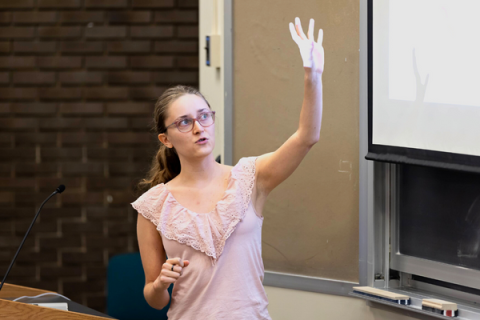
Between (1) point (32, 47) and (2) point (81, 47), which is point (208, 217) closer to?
(2) point (81, 47)

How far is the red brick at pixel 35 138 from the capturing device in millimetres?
3404

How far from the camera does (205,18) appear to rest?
8.73 ft

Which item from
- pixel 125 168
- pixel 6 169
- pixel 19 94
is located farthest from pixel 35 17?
pixel 125 168

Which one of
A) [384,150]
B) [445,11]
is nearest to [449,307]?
[384,150]

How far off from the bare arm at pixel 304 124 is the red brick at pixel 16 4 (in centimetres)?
244

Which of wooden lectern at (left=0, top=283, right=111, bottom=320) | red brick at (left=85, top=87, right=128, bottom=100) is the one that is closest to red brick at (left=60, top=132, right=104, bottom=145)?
red brick at (left=85, top=87, right=128, bottom=100)

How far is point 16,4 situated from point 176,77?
1.06m

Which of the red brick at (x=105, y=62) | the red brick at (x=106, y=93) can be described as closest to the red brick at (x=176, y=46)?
the red brick at (x=105, y=62)

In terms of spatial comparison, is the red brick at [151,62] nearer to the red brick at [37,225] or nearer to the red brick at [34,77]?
the red brick at [34,77]

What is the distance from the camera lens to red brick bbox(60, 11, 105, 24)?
334cm

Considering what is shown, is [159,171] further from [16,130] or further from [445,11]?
[16,130]

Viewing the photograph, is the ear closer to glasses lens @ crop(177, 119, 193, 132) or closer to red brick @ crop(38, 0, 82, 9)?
glasses lens @ crop(177, 119, 193, 132)

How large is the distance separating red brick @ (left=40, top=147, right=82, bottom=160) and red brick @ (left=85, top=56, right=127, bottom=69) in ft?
1.74

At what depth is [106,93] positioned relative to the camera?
3408 mm
